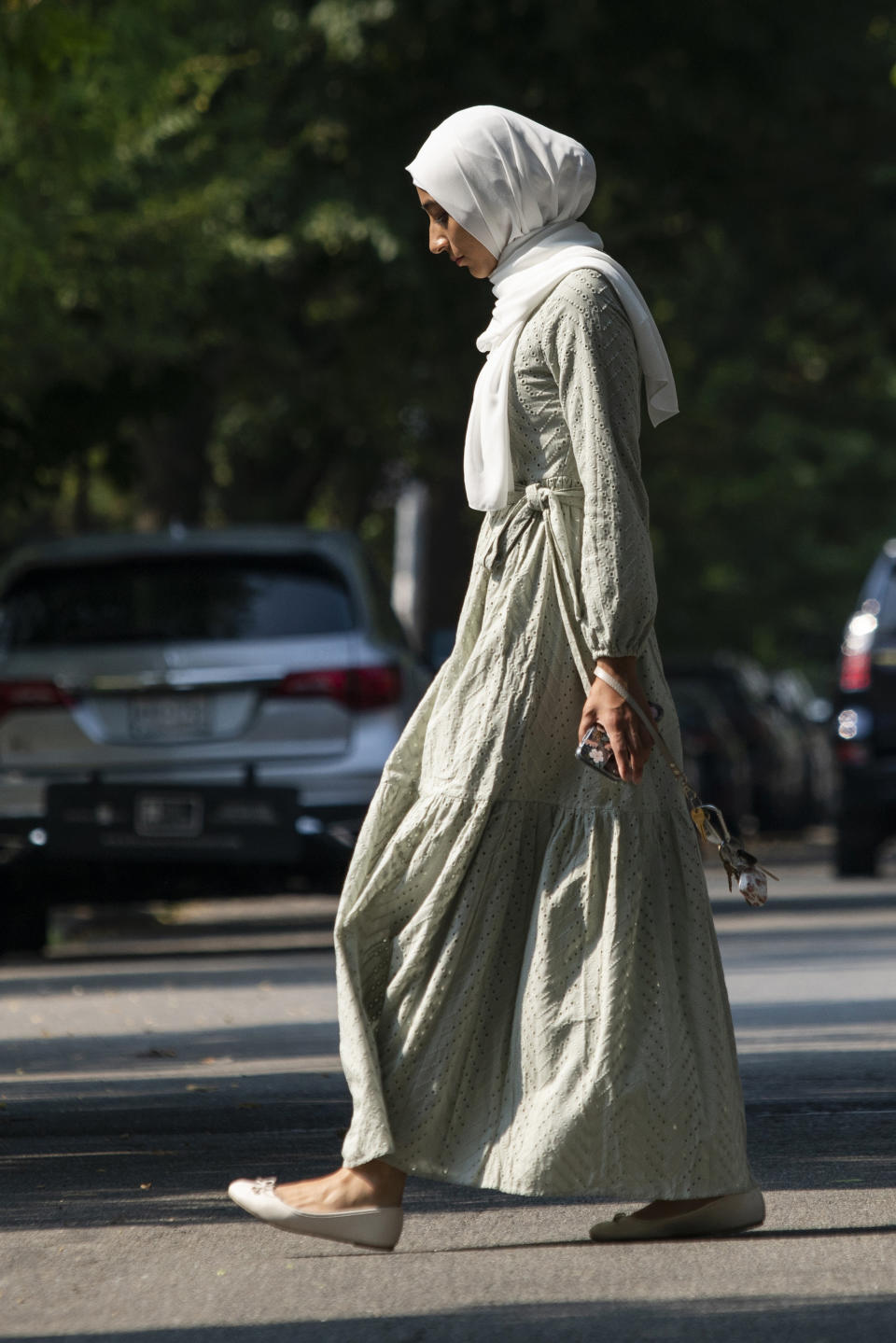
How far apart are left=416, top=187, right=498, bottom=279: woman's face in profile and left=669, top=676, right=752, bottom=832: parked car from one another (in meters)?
16.5

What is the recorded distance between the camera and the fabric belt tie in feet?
15.6

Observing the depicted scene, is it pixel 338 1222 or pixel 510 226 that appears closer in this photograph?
pixel 338 1222

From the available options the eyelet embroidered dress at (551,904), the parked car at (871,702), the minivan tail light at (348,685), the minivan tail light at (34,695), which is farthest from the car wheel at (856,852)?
the eyelet embroidered dress at (551,904)

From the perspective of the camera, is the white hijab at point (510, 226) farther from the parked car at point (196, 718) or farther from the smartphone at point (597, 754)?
the parked car at point (196, 718)

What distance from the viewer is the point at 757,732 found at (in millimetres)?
25156

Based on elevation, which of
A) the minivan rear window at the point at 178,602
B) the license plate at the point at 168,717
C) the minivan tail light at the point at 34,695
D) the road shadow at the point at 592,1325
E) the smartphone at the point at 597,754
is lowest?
the road shadow at the point at 592,1325

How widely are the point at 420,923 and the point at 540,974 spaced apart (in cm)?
23

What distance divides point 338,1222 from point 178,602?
6425 mm

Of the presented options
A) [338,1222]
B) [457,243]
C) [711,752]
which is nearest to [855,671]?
[711,752]

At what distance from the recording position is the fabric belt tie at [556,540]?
188 inches

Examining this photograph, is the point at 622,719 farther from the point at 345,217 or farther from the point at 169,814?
the point at 345,217

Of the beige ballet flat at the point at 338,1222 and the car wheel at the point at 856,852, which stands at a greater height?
the beige ballet flat at the point at 338,1222

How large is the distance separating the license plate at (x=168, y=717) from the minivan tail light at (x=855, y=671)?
552 centimetres

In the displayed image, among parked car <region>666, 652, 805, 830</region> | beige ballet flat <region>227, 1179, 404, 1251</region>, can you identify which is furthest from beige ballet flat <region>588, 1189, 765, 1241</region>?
parked car <region>666, 652, 805, 830</region>
